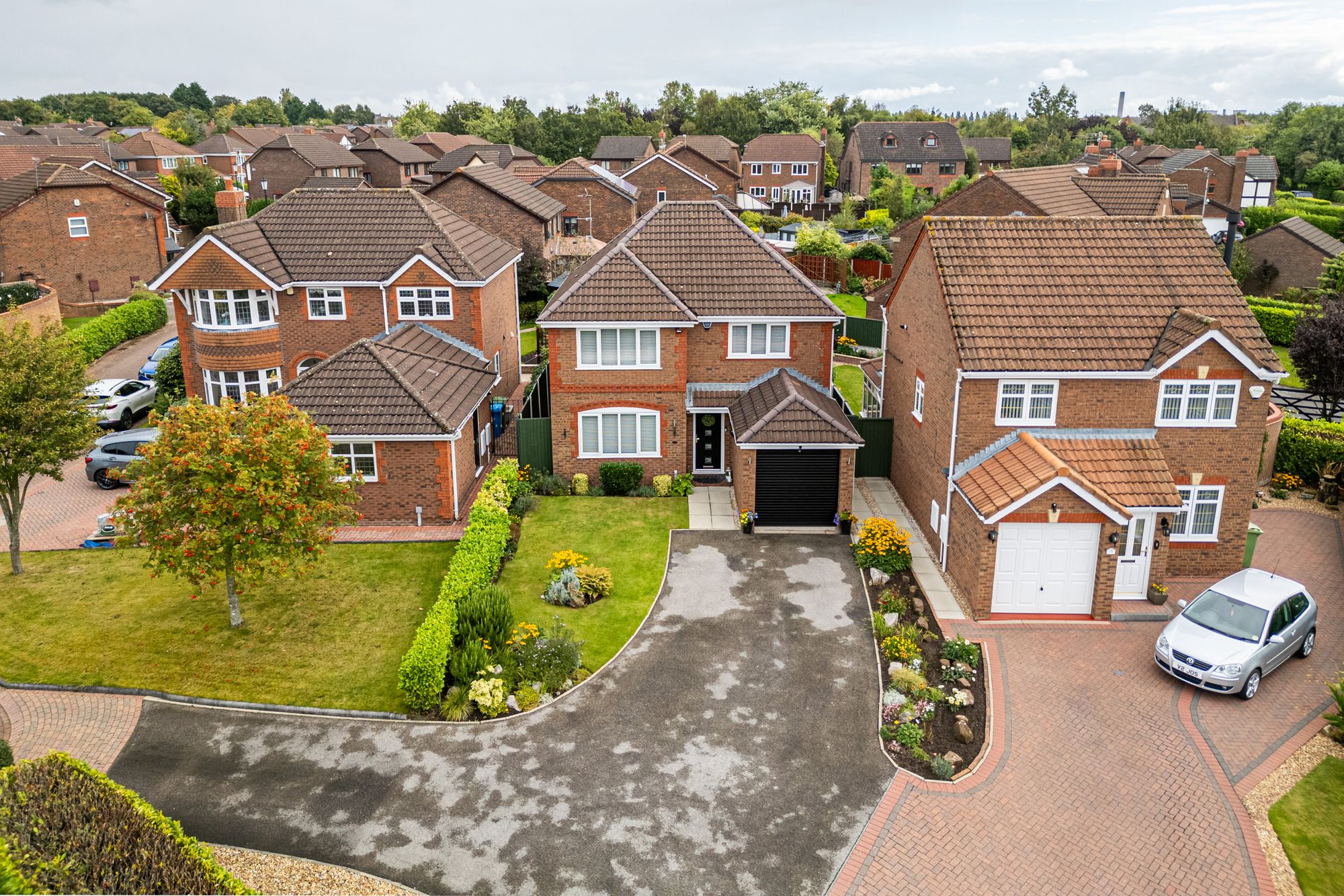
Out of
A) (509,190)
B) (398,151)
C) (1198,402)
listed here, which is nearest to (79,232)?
(509,190)

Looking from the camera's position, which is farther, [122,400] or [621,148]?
[621,148]

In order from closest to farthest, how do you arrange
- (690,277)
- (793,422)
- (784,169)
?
(793,422) < (690,277) < (784,169)

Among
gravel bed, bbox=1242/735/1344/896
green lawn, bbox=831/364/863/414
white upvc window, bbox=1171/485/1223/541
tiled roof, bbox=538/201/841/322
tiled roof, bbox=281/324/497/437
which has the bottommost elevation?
gravel bed, bbox=1242/735/1344/896

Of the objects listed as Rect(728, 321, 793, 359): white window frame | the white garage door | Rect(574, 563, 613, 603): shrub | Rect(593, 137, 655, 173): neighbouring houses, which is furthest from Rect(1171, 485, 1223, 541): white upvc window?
Rect(593, 137, 655, 173): neighbouring houses

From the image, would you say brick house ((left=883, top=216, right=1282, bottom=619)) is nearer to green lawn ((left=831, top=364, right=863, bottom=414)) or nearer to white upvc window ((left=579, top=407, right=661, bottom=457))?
white upvc window ((left=579, top=407, right=661, bottom=457))

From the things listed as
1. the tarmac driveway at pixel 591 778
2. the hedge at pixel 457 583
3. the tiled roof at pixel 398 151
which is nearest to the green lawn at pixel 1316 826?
the tarmac driveway at pixel 591 778

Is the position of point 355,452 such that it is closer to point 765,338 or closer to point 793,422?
point 793,422
